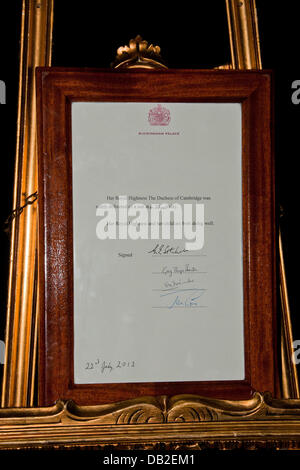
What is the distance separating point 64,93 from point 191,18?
8.0 inches

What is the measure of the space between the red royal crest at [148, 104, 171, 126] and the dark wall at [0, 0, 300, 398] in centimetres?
11

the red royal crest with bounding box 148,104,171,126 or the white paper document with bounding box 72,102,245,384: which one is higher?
the red royal crest with bounding box 148,104,171,126

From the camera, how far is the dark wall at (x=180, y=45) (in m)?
0.60

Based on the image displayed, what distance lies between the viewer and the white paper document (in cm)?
52

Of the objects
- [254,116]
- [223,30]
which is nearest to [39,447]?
[254,116]

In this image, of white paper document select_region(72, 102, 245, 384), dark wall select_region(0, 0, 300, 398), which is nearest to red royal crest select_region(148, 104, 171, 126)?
white paper document select_region(72, 102, 245, 384)

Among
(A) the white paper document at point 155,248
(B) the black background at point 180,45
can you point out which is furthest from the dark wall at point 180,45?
(A) the white paper document at point 155,248

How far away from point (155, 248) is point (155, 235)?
0.05 ft

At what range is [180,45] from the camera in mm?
609
